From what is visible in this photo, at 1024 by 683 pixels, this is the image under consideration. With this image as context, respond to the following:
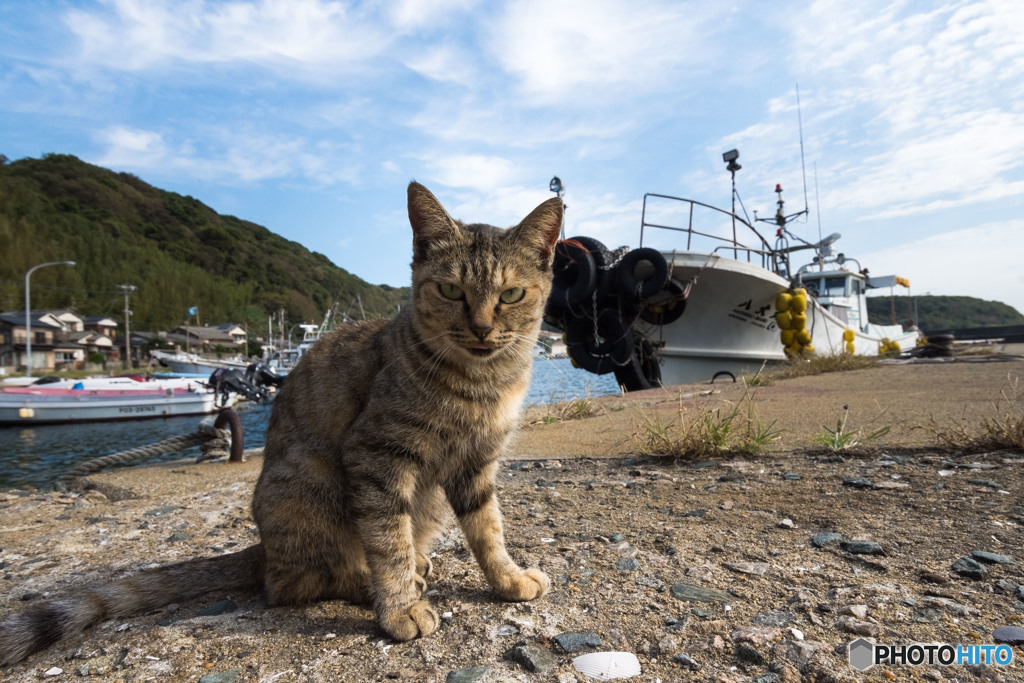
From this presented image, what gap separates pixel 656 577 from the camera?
6.40ft

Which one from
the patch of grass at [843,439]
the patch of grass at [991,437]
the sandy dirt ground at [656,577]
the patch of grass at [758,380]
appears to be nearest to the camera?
the sandy dirt ground at [656,577]

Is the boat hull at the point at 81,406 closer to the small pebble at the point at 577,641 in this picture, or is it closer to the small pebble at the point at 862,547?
the small pebble at the point at 577,641

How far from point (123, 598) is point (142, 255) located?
9046 centimetres

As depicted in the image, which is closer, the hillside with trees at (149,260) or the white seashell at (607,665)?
the white seashell at (607,665)

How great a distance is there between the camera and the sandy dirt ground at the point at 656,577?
152 cm

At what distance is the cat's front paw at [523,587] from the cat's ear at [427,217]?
1399 mm

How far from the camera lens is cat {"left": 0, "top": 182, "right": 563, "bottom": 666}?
1.92 metres

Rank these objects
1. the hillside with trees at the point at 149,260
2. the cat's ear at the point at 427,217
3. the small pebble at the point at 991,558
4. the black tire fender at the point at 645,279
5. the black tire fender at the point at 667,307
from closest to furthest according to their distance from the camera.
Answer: the small pebble at the point at 991,558 → the cat's ear at the point at 427,217 → the black tire fender at the point at 645,279 → the black tire fender at the point at 667,307 → the hillside with trees at the point at 149,260

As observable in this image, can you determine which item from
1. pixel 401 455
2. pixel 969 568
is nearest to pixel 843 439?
pixel 969 568

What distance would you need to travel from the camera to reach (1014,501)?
230 cm

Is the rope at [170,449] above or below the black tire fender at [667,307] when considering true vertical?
below

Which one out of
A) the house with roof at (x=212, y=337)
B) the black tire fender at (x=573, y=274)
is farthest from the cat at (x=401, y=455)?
the house with roof at (x=212, y=337)

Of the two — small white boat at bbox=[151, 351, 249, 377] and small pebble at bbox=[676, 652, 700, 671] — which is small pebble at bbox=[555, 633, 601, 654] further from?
small white boat at bbox=[151, 351, 249, 377]

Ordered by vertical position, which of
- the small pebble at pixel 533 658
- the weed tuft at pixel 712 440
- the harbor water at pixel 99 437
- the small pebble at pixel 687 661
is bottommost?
the harbor water at pixel 99 437
